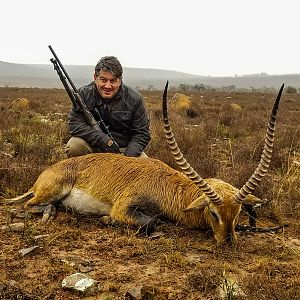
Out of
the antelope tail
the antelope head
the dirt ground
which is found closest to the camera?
the dirt ground

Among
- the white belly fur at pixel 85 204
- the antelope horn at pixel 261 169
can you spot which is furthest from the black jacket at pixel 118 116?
the antelope horn at pixel 261 169

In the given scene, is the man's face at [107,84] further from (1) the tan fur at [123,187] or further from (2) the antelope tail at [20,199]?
(2) the antelope tail at [20,199]

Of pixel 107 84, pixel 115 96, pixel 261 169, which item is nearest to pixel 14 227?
pixel 107 84

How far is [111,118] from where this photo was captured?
22.4ft

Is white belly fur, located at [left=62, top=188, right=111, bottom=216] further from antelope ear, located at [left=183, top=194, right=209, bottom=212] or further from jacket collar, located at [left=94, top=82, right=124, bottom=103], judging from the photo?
jacket collar, located at [left=94, top=82, right=124, bottom=103]

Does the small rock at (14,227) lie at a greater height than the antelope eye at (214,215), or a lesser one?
lesser

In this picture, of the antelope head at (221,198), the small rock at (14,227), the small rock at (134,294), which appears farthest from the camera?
the small rock at (14,227)

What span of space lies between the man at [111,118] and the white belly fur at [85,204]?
0.98 metres

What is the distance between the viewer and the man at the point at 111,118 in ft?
21.3

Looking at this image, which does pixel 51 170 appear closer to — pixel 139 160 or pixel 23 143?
pixel 139 160

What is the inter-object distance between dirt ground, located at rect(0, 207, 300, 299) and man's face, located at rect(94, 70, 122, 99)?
6.36ft

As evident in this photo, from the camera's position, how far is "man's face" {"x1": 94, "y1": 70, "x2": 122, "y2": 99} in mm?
6328

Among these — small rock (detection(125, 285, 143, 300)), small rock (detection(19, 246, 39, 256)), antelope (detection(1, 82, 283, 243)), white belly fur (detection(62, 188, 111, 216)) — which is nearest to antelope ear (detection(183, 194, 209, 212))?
antelope (detection(1, 82, 283, 243))

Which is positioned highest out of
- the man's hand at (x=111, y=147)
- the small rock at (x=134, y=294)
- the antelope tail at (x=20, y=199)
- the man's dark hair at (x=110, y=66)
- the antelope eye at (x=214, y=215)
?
the man's dark hair at (x=110, y=66)
